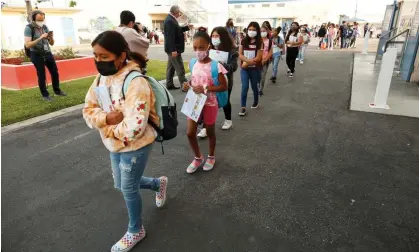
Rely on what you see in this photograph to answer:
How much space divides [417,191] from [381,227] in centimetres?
89

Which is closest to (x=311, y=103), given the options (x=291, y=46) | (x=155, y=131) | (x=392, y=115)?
(x=392, y=115)

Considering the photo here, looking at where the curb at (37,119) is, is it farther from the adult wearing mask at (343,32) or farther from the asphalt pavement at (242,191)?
the adult wearing mask at (343,32)

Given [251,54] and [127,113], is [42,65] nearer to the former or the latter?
[251,54]

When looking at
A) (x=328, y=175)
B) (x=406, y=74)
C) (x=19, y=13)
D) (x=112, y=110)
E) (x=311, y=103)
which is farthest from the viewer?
(x=19, y=13)

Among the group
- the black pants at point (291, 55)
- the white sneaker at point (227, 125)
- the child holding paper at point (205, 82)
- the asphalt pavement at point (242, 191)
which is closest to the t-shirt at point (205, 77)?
the child holding paper at point (205, 82)

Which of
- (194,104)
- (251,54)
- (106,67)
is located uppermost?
(106,67)

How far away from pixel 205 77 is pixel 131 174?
1.55m

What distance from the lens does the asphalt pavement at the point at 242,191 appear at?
249 centimetres

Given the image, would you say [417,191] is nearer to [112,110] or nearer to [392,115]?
[392,115]

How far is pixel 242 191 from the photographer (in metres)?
3.16

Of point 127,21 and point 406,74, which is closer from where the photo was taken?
point 127,21

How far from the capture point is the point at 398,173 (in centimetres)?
346

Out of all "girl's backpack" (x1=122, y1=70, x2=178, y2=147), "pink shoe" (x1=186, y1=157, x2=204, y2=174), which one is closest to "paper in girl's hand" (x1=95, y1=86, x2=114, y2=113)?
"girl's backpack" (x1=122, y1=70, x2=178, y2=147)


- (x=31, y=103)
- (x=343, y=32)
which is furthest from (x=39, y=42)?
(x=343, y=32)
